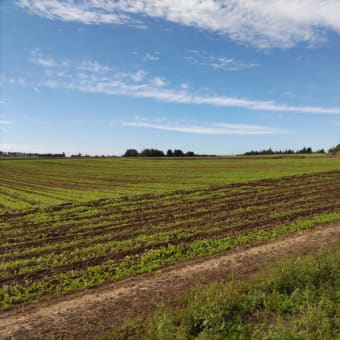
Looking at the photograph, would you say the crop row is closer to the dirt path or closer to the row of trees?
the dirt path

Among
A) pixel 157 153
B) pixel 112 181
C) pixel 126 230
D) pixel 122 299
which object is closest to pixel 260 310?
pixel 122 299

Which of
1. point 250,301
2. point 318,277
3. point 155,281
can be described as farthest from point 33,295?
point 318,277

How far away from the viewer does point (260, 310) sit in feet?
19.1

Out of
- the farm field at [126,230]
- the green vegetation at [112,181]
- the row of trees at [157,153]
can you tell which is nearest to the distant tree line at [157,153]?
the row of trees at [157,153]

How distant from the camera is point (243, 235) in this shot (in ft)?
35.9

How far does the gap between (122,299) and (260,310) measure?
2713 mm

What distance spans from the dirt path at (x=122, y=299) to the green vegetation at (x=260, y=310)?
60 centimetres

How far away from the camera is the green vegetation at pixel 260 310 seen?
4992 millimetres

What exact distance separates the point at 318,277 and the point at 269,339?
8.11 feet

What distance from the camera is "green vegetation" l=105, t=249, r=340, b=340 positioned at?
4.99 m

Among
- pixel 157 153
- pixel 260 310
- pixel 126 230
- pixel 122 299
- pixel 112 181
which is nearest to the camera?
pixel 260 310

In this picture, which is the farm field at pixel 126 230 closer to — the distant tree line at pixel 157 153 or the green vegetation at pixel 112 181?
the green vegetation at pixel 112 181

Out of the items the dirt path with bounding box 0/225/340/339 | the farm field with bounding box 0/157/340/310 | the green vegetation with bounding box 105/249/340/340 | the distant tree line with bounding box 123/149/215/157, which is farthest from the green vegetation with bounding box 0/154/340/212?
the distant tree line with bounding box 123/149/215/157

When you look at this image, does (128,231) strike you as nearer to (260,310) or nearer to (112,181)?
(260,310)
